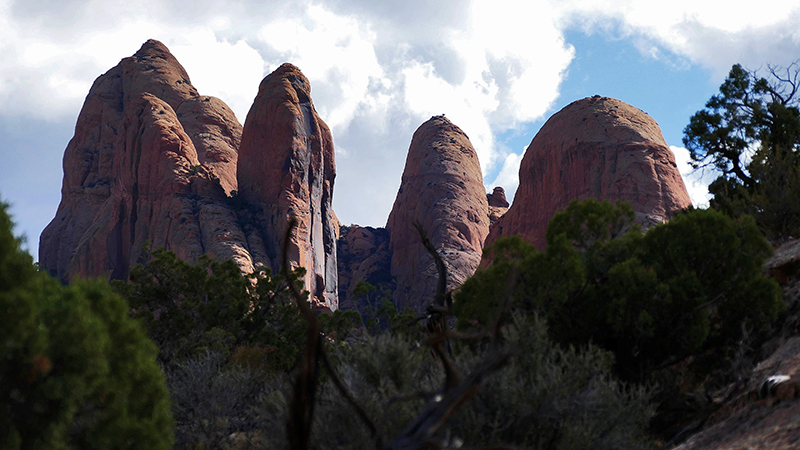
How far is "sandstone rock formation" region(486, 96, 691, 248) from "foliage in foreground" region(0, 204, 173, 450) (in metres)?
33.7

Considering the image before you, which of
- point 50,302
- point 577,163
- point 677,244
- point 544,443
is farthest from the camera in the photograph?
point 577,163

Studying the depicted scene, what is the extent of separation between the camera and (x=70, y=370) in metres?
3.79

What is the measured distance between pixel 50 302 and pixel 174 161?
46.5 meters

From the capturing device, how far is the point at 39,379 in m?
3.73

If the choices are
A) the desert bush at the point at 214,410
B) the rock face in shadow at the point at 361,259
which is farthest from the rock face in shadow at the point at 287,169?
the desert bush at the point at 214,410

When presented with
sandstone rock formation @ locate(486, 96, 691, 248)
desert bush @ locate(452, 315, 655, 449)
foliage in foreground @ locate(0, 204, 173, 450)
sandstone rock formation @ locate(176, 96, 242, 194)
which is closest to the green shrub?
desert bush @ locate(452, 315, 655, 449)

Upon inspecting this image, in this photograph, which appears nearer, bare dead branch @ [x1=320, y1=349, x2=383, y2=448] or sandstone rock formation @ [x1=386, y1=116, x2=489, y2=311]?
bare dead branch @ [x1=320, y1=349, x2=383, y2=448]

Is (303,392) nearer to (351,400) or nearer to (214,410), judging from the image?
(351,400)

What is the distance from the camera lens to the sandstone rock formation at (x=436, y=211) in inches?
2042

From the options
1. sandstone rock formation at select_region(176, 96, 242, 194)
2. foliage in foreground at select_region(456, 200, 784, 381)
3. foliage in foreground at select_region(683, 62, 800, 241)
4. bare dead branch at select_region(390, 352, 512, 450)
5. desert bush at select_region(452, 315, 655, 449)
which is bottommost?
desert bush at select_region(452, 315, 655, 449)

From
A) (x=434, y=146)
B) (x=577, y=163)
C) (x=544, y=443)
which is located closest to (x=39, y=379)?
(x=544, y=443)

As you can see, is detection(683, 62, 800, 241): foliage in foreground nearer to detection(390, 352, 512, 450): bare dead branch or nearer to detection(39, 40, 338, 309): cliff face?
detection(390, 352, 512, 450): bare dead branch

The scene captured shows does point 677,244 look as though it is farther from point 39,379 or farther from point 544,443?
point 39,379

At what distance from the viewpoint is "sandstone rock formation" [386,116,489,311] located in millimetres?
51875
